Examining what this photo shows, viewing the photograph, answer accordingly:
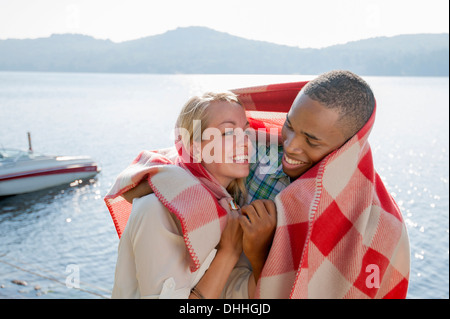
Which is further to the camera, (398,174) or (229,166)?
(398,174)

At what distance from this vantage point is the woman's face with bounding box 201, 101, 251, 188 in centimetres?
201

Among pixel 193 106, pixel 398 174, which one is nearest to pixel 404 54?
pixel 398 174

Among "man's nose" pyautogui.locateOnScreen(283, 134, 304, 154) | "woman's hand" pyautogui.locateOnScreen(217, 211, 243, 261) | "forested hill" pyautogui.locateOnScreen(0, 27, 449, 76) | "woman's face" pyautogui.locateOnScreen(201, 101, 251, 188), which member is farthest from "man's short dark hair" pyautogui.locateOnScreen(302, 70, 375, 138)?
"forested hill" pyautogui.locateOnScreen(0, 27, 449, 76)

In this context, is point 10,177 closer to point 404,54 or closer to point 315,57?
point 315,57

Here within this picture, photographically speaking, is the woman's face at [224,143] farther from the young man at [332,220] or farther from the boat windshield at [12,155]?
the boat windshield at [12,155]

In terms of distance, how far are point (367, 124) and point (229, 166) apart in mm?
630

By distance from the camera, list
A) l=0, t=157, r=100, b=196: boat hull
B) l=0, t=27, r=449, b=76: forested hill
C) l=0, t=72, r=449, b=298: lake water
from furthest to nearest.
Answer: l=0, t=27, r=449, b=76: forested hill → l=0, t=157, r=100, b=196: boat hull → l=0, t=72, r=449, b=298: lake water

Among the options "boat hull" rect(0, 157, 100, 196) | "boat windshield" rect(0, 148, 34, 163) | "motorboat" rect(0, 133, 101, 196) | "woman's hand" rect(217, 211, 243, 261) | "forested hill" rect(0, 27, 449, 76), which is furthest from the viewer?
"forested hill" rect(0, 27, 449, 76)

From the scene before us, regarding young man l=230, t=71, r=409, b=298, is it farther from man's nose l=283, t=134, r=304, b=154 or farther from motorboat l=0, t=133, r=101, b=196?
motorboat l=0, t=133, r=101, b=196

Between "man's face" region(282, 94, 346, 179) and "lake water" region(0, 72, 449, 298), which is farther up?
"man's face" region(282, 94, 346, 179)

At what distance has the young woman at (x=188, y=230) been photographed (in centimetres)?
167

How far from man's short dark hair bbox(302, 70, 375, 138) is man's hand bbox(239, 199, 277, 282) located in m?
0.43

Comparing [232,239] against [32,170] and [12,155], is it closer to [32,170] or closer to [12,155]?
[12,155]

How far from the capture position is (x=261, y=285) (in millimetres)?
1692
